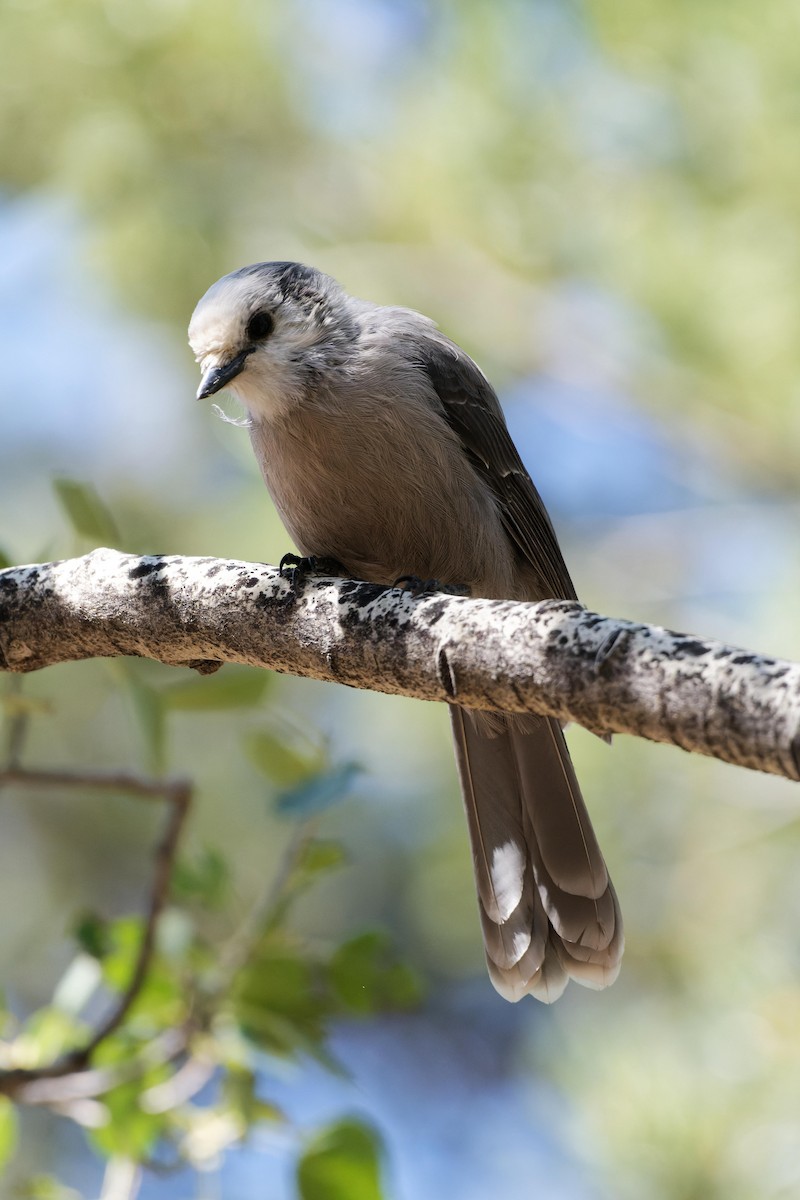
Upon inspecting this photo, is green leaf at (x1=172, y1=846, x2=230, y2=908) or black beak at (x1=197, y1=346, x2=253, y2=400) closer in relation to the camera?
green leaf at (x1=172, y1=846, x2=230, y2=908)

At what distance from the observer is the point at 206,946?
2.59 meters

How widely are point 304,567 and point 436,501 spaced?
1.74ft

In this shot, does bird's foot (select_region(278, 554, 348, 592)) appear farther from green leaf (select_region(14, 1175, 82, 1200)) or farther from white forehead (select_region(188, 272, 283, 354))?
green leaf (select_region(14, 1175, 82, 1200))

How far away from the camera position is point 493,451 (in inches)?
124

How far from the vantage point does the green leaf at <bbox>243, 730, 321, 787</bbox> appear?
2613mm

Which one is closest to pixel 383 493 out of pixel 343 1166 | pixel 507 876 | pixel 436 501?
pixel 436 501

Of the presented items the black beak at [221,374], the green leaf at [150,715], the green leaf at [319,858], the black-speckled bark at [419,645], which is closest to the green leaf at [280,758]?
the green leaf at [319,858]

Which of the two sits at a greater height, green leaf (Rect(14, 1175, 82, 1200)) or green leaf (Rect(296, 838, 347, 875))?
green leaf (Rect(296, 838, 347, 875))

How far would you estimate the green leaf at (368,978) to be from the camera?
8.04 ft

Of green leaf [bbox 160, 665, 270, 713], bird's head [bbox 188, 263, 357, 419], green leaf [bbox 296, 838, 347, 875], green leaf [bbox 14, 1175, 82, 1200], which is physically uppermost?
bird's head [bbox 188, 263, 357, 419]

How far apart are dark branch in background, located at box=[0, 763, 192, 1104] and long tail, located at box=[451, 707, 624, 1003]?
849mm

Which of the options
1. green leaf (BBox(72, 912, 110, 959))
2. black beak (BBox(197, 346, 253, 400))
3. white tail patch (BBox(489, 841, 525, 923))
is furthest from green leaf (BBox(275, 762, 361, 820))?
black beak (BBox(197, 346, 253, 400))

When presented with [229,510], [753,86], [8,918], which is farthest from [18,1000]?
[753,86]

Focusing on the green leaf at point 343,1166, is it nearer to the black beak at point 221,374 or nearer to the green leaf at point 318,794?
the green leaf at point 318,794
